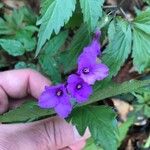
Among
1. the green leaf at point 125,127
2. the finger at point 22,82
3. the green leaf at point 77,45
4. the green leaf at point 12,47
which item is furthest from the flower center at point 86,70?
the green leaf at point 125,127

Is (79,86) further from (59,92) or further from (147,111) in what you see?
(147,111)

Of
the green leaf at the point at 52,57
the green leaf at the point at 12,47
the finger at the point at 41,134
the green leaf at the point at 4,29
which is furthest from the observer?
the green leaf at the point at 4,29

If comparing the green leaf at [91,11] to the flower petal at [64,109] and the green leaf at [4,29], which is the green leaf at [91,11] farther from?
the green leaf at [4,29]

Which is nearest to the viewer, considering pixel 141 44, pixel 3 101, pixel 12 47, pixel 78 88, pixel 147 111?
pixel 78 88

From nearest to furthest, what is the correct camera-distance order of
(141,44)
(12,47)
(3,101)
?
(141,44), (3,101), (12,47)

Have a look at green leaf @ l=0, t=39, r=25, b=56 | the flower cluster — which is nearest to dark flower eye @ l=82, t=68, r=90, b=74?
the flower cluster

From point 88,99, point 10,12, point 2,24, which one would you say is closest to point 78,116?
point 88,99

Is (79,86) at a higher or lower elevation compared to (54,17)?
lower

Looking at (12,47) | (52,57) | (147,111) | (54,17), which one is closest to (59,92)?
(54,17)
